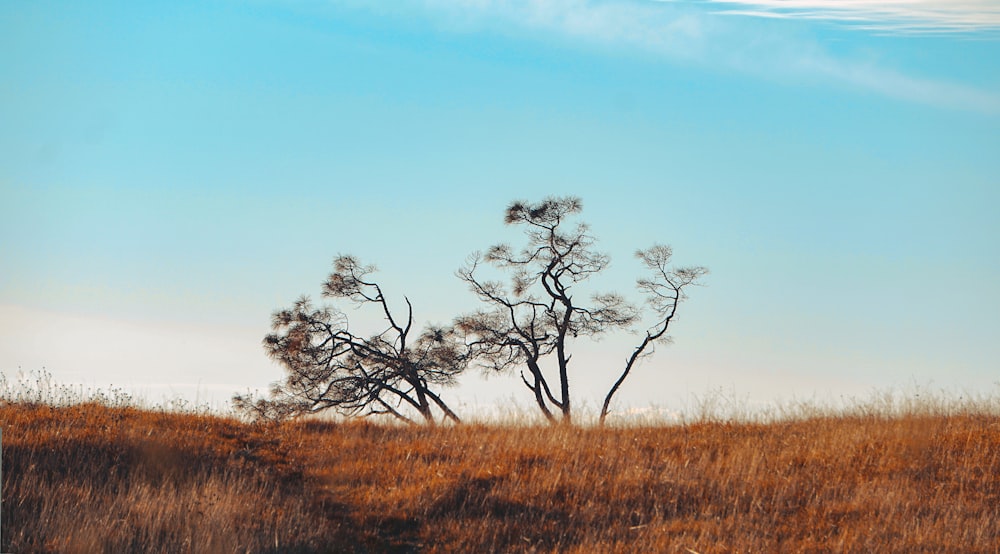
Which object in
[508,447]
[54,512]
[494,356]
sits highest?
[494,356]

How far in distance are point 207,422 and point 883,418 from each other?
540 inches

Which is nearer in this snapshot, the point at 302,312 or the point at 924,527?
the point at 924,527

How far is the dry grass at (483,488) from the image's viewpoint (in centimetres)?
1043

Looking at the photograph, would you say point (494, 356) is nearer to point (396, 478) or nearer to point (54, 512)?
point (396, 478)

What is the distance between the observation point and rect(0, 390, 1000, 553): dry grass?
1043 cm

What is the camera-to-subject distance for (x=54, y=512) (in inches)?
414

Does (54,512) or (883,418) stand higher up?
(883,418)

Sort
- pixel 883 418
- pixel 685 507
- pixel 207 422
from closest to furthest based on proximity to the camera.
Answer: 1. pixel 685 507
2. pixel 207 422
3. pixel 883 418

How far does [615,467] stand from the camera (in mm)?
13188

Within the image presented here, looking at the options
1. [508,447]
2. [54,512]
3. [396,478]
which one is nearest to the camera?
[54,512]

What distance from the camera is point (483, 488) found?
39.9ft

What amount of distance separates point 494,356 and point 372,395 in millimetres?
4386

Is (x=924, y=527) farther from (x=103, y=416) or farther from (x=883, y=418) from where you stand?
(x=103, y=416)

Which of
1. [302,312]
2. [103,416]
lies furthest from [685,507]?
[302,312]
